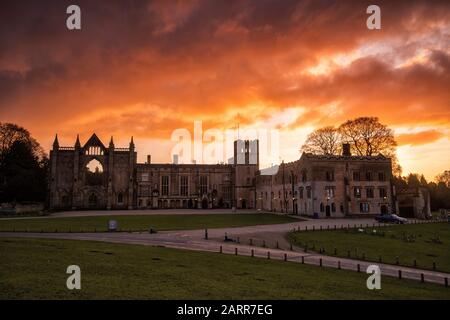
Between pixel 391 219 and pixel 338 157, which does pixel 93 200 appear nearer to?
pixel 338 157

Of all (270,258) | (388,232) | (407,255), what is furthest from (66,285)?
(388,232)

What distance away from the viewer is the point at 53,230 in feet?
139

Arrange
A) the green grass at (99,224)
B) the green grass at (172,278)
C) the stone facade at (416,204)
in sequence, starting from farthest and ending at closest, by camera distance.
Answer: the stone facade at (416,204), the green grass at (99,224), the green grass at (172,278)

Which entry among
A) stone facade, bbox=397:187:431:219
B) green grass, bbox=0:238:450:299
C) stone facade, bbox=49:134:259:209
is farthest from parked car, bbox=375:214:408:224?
stone facade, bbox=49:134:259:209

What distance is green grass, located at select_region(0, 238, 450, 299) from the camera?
1581 centimetres

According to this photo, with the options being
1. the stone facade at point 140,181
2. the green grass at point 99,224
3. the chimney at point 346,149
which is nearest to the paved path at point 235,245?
the green grass at point 99,224

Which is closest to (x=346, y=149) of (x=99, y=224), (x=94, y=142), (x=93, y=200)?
(x=99, y=224)

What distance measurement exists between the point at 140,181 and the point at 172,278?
82.3m

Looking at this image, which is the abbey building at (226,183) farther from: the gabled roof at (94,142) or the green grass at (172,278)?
the green grass at (172,278)

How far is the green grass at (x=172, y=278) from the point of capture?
15812 mm

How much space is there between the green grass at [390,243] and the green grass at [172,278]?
9.60 metres

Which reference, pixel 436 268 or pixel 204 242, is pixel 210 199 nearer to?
pixel 204 242

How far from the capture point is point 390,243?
3947cm
